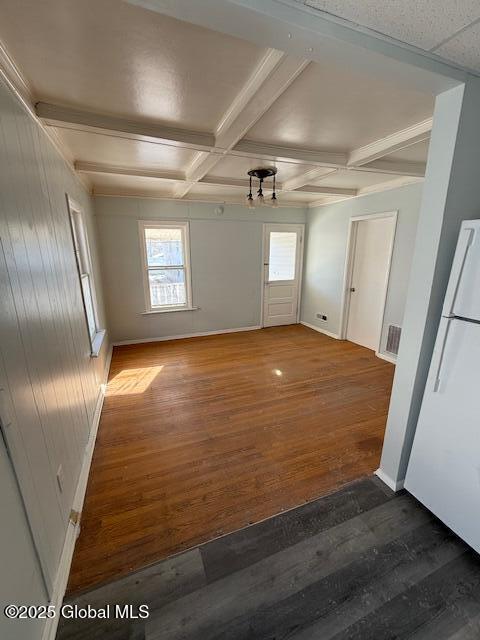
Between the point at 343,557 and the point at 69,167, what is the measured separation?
3.62m

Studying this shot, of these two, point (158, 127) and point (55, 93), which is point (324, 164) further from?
point (55, 93)

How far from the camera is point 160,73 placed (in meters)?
1.44

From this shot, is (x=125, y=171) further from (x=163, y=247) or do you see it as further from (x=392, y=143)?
(x=392, y=143)

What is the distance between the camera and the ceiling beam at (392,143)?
1982 mm

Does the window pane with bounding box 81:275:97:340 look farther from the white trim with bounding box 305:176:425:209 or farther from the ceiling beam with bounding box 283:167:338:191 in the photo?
the white trim with bounding box 305:176:425:209

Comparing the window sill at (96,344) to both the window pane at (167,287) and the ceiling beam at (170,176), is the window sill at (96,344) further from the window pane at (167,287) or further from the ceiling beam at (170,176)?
the ceiling beam at (170,176)

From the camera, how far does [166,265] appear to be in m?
4.55

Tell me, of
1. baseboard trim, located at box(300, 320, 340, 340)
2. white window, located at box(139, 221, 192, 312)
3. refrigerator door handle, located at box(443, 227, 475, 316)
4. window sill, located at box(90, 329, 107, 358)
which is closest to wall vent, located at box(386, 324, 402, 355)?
baseboard trim, located at box(300, 320, 340, 340)

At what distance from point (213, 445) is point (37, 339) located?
1552 mm

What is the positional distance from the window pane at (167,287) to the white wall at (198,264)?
0.19 metres

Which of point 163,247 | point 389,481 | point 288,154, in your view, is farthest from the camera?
point 163,247

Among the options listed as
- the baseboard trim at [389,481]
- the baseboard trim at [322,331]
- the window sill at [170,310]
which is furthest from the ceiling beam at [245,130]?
the baseboard trim at [322,331]

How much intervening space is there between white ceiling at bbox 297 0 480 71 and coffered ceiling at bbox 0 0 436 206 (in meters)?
0.15

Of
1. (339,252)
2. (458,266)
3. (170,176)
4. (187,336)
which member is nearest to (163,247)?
(170,176)
